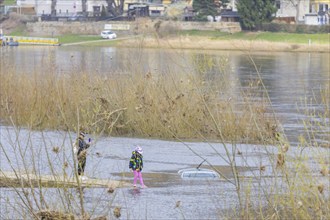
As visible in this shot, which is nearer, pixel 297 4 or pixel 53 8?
pixel 297 4

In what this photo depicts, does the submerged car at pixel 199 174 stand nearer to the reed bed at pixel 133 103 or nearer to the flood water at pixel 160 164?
the flood water at pixel 160 164

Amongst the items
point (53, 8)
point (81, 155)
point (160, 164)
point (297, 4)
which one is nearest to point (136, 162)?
point (160, 164)

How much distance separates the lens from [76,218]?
971 centimetres

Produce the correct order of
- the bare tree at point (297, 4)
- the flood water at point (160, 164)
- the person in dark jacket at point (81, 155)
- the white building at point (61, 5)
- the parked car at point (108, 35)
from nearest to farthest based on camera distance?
the person in dark jacket at point (81, 155) < the flood water at point (160, 164) < the parked car at point (108, 35) < the bare tree at point (297, 4) < the white building at point (61, 5)

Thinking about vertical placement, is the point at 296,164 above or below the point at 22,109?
above

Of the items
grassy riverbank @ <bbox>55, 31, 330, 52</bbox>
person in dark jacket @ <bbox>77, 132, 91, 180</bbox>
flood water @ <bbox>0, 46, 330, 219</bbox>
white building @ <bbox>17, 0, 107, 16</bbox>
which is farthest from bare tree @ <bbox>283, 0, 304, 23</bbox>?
person in dark jacket @ <bbox>77, 132, 91, 180</bbox>

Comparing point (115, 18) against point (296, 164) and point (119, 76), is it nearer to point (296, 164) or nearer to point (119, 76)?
point (119, 76)

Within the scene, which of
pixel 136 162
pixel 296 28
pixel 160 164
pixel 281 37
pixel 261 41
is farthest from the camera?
→ pixel 296 28

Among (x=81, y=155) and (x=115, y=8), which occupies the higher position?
(x=81, y=155)

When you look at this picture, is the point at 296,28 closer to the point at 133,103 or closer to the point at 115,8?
the point at 115,8

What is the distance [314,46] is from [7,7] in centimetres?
4475

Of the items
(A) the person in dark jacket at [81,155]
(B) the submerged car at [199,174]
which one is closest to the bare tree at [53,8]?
(B) the submerged car at [199,174]

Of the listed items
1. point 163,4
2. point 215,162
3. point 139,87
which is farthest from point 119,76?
point 163,4

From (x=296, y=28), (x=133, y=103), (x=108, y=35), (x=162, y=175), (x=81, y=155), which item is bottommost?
(x=108, y=35)
